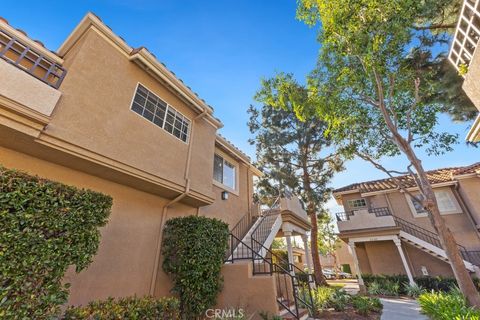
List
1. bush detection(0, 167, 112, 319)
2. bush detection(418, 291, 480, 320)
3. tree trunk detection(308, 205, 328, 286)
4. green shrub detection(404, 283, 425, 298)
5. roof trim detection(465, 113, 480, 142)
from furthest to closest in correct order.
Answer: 1. tree trunk detection(308, 205, 328, 286)
2. green shrub detection(404, 283, 425, 298)
3. bush detection(418, 291, 480, 320)
4. roof trim detection(465, 113, 480, 142)
5. bush detection(0, 167, 112, 319)

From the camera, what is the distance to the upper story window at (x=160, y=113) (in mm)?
6391

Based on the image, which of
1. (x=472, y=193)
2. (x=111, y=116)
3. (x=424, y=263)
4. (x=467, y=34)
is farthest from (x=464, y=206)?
(x=111, y=116)

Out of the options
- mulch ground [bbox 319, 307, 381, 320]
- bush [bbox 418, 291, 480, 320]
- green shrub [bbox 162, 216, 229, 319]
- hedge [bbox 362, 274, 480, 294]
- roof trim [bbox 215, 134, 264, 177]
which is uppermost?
roof trim [bbox 215, 134, 264, 177]

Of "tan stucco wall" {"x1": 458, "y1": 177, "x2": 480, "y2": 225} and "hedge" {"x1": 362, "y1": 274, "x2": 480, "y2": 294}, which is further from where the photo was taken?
"tan stucco wall" {"x1": 458, "y1": 177, "x2": 480, "y2": 225}

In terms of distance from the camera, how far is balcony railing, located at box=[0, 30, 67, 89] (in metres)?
4.41

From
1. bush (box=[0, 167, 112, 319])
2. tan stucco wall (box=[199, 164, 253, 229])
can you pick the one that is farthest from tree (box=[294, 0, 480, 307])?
bush (box=[0, 167, 112, 319])

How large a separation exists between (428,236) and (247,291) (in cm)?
1502

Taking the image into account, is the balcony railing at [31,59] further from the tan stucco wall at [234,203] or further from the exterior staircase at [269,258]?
the exterior staircase at [269,258]

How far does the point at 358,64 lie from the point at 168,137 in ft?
29.8

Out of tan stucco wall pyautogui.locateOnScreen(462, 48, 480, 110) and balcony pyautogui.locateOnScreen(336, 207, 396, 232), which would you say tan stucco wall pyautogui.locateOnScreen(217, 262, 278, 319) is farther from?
balcony pyautogui.locateOnScreen(336, 207, 396, 232)

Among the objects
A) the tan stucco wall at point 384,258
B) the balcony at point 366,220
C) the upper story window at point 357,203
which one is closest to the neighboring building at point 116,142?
the balcony at point 366,220

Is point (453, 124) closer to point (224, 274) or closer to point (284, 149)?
point (284, 149)

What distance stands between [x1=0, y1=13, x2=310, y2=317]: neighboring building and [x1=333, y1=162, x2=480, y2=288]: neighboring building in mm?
10472

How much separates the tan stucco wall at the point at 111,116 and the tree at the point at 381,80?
7147mm
